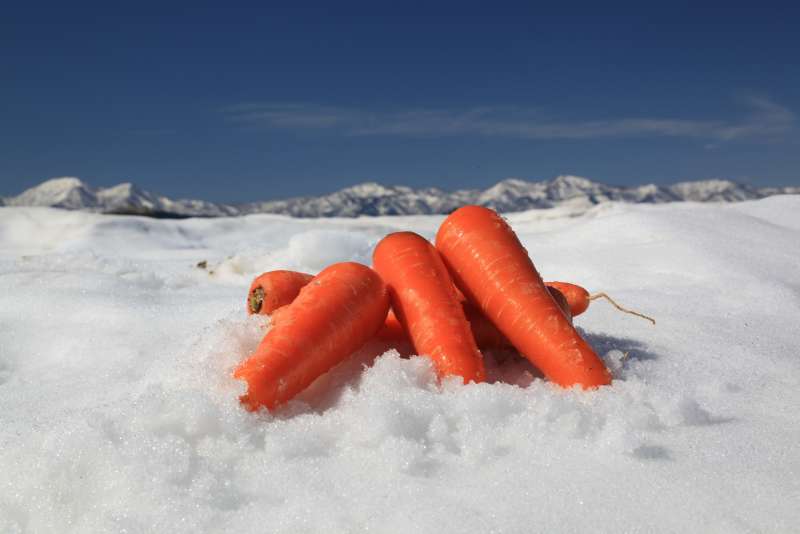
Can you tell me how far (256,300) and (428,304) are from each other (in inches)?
38.6

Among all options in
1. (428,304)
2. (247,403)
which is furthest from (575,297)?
(247,403)

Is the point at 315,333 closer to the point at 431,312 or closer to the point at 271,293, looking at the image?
the point at 431,312

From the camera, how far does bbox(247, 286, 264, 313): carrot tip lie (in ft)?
11.6

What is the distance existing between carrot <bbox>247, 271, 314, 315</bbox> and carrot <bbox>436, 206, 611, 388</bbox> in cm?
81

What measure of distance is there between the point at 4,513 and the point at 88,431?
0.33m

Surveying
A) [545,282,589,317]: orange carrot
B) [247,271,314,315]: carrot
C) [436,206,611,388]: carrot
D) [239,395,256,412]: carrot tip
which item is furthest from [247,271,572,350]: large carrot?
[239,395,256,412]: carrot tip

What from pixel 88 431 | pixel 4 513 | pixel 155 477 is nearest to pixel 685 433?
pixel 155 477

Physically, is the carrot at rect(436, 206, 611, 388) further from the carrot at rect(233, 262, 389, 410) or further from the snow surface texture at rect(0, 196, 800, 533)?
the carrot at rect(233, 262, 389, 410)

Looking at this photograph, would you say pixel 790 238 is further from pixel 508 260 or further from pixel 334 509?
pixel 334 509

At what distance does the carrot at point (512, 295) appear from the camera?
2938mm

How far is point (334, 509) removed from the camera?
1979 mm

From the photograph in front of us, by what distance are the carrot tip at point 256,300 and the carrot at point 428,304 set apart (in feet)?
2.02

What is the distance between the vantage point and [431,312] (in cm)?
310

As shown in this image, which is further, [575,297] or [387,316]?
[575,297]
